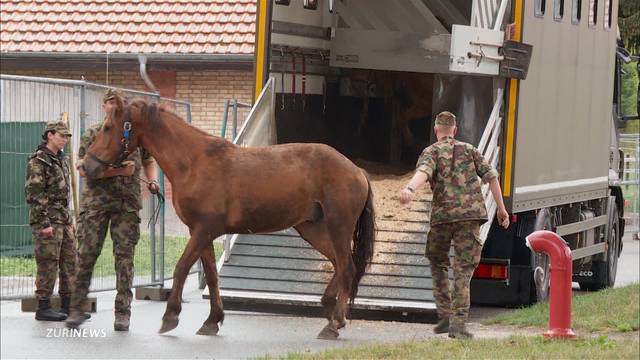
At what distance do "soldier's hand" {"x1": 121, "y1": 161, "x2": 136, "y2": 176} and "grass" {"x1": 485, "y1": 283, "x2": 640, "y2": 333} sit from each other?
3.81m

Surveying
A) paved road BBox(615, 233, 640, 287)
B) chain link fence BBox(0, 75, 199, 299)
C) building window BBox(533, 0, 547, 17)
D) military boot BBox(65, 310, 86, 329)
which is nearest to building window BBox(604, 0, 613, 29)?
building window BBox(533, 0, 547, 17)

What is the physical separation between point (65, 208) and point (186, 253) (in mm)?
1531

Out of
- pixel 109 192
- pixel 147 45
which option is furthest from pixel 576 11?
pixel 147 45

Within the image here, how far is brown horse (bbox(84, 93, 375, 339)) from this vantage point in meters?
11.8

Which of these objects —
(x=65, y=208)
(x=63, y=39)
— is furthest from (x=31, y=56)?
(x=65, y=208)

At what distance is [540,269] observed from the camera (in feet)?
50.4

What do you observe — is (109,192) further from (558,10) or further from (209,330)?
(558,10)

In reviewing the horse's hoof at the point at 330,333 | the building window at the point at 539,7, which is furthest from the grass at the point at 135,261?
the building window at the point at 539,7

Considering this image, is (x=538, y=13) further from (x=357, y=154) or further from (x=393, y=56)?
(x=357, y=154)

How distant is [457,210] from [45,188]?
141 inches

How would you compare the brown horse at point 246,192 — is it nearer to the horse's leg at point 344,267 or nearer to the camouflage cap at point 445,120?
the horse's leg at point 344,267

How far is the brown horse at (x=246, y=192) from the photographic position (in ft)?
38.6

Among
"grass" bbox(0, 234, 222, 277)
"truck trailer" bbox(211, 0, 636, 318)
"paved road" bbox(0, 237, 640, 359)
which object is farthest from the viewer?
"grass" bbox(0, 234, 222, 277)

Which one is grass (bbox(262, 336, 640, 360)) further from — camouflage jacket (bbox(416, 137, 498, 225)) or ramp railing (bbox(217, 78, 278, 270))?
ramp railing (bbox(217, 78, 278, 270))
